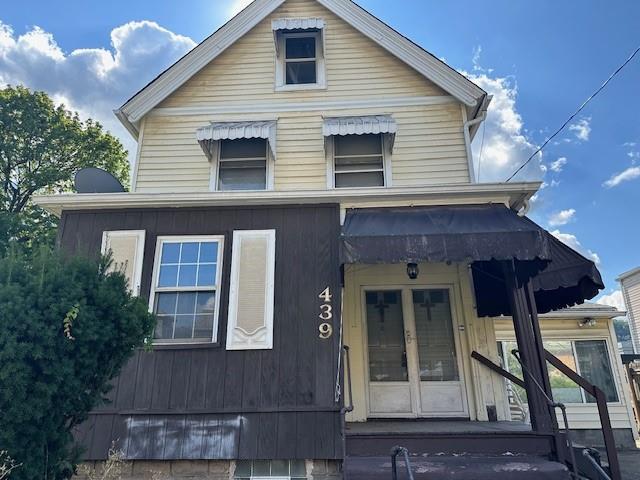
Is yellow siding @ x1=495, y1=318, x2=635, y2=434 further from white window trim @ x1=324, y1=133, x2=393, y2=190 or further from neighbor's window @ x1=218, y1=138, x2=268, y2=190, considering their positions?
neighbor's window @ x1=218, y1=138, x2=268, y2=190

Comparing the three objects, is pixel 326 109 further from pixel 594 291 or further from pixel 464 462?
pixel 464 462

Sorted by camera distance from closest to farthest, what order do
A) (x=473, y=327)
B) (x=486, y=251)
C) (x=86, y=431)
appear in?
(x=486, y=251), (x=86, y=431), (x=473, y=327)

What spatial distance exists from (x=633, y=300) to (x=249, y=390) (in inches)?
803

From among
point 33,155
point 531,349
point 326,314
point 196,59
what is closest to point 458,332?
point 531,349

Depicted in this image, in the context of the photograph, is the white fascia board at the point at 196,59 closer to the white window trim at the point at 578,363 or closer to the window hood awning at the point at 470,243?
the window hood awning at the point at 470,243

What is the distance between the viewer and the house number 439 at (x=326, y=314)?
4.95 metres

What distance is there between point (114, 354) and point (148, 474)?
2216 mm

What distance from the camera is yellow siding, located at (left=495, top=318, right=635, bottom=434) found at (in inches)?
391

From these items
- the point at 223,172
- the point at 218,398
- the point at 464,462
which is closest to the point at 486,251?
the point at 464,462

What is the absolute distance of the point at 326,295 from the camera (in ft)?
16.7

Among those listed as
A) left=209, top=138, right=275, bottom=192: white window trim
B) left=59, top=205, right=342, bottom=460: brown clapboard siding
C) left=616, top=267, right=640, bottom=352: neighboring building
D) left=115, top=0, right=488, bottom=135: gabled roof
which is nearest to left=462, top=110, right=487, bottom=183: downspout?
left=115, top=0, right=488, bottom=135: gabled roof

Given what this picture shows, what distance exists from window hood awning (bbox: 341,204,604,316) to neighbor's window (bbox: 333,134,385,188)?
183cm

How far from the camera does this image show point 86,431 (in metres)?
4.78

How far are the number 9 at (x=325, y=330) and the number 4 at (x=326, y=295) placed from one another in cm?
30
